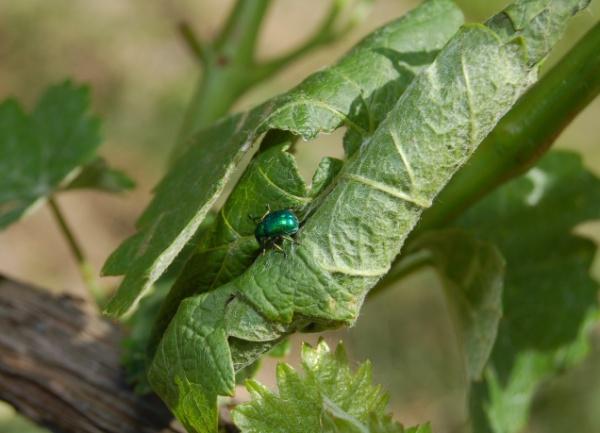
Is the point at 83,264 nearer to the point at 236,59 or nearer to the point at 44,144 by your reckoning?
the point at 44,144

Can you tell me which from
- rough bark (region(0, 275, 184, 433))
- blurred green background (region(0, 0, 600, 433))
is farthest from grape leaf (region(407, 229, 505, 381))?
blurred green background (region(0, 0, 600, 433))

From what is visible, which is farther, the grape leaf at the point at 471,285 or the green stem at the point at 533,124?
the grape leaf at the point at 471,285

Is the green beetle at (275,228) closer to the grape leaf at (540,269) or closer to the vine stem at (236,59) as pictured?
the grape leaf at (540,269)

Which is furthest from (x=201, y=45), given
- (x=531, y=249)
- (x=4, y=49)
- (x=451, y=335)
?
(x=4, y=49)

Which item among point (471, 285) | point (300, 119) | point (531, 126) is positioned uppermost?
point (300, 119)

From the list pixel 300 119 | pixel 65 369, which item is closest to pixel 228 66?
pixel 65 369

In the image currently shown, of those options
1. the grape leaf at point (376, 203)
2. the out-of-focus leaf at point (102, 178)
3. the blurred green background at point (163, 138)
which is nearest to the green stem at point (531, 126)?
the grape leaf at point (376, 203)

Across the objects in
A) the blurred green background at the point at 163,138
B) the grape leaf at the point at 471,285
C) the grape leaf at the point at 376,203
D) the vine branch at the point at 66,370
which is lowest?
the blurred green background at the point at 163,138
